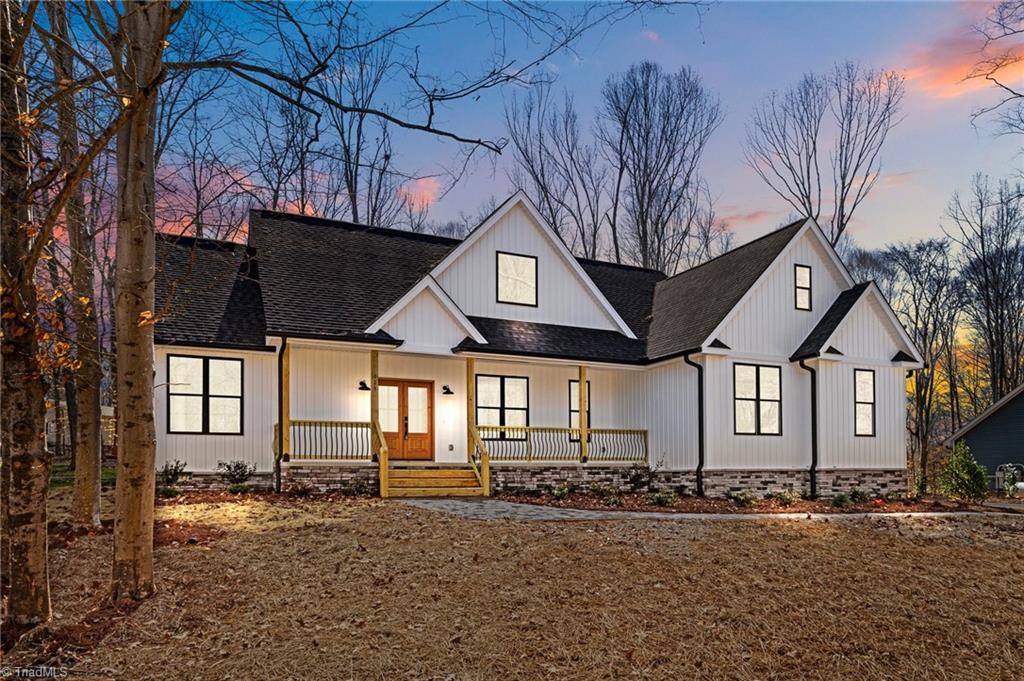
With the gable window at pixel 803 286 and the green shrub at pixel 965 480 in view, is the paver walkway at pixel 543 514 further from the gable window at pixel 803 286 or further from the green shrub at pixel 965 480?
the gable window at pixel 803 286

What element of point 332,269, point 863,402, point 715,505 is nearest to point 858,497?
point 863,402

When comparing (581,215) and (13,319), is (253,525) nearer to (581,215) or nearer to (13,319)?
(13,319)

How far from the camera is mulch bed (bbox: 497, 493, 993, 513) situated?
15.0m

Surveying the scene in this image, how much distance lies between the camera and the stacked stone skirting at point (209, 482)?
626 inches

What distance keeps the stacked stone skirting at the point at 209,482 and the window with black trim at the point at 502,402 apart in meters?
5.31

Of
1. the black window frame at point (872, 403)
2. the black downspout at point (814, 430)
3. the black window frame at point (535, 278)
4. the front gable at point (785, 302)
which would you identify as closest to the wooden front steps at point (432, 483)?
the black window frame at point (535, 278)

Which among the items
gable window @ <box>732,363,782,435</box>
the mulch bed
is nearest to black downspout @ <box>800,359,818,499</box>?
the mulch bed

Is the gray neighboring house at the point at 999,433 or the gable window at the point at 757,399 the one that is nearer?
the gable window at the point at 757,399

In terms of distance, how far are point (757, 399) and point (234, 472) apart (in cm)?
Answer: 1232

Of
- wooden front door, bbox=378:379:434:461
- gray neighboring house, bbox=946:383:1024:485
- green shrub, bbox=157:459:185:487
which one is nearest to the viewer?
green shrub, bbox=157:459:185:487

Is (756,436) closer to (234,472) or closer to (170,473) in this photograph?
(234,472)

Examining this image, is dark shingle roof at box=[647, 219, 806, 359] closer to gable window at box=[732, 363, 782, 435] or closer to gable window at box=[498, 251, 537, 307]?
gable window at box=[732, 363, 782, 435]

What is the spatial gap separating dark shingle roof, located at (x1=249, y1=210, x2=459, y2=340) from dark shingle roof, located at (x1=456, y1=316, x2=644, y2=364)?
2208 millimetres

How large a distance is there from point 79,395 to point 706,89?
103ft
